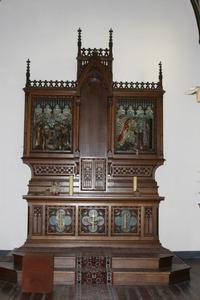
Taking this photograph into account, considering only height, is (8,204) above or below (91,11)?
below

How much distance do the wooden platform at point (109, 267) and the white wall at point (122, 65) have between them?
51.9 inches

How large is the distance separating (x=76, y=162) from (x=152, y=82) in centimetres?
211

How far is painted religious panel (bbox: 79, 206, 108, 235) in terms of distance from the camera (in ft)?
24.5

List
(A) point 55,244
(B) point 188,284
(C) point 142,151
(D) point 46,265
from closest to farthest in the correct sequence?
(D) point 46,265, (B) point 188,284, (A) point 55,244, (C) point 142,151

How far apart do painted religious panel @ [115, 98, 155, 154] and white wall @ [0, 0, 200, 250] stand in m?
0.42

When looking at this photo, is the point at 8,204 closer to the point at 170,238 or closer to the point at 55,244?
the point at 55,244

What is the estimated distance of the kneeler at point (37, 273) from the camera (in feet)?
18.4

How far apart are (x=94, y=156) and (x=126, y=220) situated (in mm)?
1304

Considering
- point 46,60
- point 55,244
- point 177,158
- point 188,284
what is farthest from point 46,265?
point 46,60

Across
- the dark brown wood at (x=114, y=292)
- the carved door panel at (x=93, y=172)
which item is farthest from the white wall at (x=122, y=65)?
the dark brown wood at (x=114, y=292)

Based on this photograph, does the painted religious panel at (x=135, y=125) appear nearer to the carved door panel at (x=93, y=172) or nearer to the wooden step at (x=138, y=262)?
the carved door panel at (x=93, y=172)

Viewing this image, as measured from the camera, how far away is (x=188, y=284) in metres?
6.18

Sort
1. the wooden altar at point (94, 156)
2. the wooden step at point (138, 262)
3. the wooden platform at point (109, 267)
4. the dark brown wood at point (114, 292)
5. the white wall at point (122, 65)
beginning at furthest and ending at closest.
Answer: the white wall at point (122, 65) → the wooden altar at point (94, 156) → the wooden step at point (138, 262) → the wooden platform at point (109, 267) → the dark brown wood at point (114, 292)

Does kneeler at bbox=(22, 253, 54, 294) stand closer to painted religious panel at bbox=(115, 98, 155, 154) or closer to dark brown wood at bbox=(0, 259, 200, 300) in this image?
dark brown wood at bbox=(0, 259, 200, 300)
